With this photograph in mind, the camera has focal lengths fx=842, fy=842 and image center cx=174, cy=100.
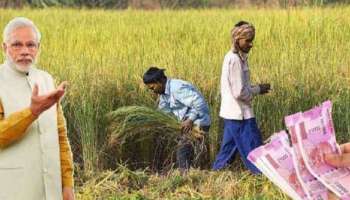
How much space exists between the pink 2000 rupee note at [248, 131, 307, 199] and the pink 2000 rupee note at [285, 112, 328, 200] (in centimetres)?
1

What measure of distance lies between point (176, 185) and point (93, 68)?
1884 millimetres

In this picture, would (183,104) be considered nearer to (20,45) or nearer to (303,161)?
(20,45)

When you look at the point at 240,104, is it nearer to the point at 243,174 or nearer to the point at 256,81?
the point at 243,174

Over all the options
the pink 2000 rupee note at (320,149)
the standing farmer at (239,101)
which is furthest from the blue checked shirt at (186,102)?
the pink 2000 rupee note at (320,149)

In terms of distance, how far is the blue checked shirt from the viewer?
237 inches

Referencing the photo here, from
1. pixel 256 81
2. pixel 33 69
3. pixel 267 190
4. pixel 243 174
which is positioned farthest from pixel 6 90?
pixel 256 81

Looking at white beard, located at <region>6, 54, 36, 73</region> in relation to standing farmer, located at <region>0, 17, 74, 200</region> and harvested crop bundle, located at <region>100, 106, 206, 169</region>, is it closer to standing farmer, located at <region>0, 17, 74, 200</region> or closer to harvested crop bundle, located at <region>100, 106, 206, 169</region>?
standing farmer, located at <region>0, 17, 74, 200</region>

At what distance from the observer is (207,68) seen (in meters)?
7.25

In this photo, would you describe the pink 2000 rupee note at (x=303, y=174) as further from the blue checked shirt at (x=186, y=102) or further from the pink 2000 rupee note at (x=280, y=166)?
the blue checked shirt at (x=186, y=102)

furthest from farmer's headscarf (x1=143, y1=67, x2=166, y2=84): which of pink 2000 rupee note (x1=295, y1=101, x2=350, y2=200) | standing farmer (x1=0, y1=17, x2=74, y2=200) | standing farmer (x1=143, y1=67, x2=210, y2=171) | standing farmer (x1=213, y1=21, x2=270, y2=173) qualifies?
pink 2000 rupee note (x1=295, y1=101, x2=350, y2=200)

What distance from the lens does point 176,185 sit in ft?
18.9

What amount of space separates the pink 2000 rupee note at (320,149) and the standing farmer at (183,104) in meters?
3.32

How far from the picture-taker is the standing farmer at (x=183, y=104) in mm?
6043

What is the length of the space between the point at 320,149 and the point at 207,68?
461 centimetres
